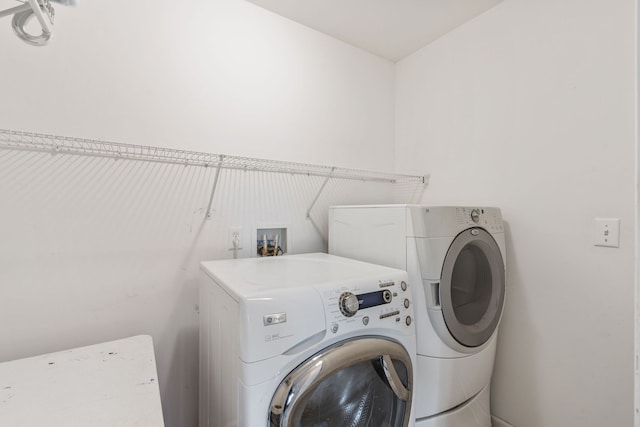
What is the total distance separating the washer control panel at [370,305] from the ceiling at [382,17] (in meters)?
1.63

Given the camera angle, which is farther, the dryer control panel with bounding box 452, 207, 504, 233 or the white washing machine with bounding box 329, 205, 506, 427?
the dryer control panel with bounding box 452, 207, 504, 233

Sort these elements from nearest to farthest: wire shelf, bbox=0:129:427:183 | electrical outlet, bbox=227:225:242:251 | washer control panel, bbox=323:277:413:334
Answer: washer control panel, bbox=323:277:413:334 → wire shelf, bbox=0:129:427:183 → electrical outlet, bbox=227:225:242:251

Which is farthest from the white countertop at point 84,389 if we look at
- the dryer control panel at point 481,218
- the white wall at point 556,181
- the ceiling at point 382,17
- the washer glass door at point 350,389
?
the ceiling at point 382,17

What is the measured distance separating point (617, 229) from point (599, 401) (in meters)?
0.79

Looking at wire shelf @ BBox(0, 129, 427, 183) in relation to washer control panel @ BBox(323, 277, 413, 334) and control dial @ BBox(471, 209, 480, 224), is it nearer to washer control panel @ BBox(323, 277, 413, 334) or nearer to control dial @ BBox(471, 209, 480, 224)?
control dial @ BBox(471, 209, 480, 224)

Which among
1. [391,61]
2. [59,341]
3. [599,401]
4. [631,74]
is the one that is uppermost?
[391,61]

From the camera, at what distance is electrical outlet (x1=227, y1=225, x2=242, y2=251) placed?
160 cm

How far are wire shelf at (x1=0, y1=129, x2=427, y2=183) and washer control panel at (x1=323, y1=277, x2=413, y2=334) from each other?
835mm

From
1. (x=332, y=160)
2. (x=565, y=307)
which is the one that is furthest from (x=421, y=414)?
(x=332, y=160)

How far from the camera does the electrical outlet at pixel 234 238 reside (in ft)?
5.25

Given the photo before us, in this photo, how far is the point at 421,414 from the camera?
125 cm

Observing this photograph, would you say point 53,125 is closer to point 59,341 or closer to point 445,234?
point 59,341

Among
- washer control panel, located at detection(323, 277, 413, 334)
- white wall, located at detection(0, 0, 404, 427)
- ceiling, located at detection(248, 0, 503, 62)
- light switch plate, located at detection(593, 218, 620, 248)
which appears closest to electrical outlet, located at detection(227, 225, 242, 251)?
white wall, located at detection(0, 0, 404, 427)

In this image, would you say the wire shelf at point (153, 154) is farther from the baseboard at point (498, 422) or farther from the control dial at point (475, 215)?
the baseboard at point (498, 422)
